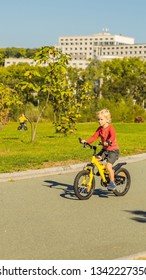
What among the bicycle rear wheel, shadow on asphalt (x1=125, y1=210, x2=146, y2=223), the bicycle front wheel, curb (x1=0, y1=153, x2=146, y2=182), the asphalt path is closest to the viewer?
the asphalt path

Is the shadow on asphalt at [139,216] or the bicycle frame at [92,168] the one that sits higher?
the bicycle frame at [92,168]

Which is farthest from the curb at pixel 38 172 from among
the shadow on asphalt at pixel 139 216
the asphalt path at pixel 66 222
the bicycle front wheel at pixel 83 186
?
the shadow on asphalt at pixel 139 216

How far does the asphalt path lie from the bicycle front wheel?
0.13 metres

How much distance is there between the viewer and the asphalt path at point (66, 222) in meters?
6.53

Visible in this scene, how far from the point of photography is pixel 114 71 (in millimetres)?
86188

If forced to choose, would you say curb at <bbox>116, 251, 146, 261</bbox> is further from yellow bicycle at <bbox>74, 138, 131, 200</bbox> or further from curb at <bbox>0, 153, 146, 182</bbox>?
curb at <bbox>0, 153, 146, 182</bbox>

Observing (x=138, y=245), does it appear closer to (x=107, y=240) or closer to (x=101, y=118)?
(x=107, y=240)

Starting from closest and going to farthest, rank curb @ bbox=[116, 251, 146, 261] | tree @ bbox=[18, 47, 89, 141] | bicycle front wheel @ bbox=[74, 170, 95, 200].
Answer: curb @ bbox=[116, 251, 146, 261], bicycle front wheel @ bbox=[74, 170, 95, 200], tree @ bbox=[18, 47, 89, 141]

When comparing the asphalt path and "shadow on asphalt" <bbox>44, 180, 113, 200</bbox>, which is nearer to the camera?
the asphalt path

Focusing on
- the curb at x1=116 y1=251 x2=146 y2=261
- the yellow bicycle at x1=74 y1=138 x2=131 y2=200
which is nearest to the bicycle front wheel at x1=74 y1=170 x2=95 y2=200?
the yellow bicycle at x1=74 y1=138 x2=131 y2=200

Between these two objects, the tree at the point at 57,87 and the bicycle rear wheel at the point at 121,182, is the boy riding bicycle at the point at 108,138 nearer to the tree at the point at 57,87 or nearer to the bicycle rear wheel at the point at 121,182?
the bicycle rear wheel at the point at 121,182

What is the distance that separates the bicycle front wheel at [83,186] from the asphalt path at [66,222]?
13cm

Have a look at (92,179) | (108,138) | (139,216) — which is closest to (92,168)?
(92,179)

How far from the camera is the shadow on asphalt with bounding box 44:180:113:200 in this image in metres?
10.2
